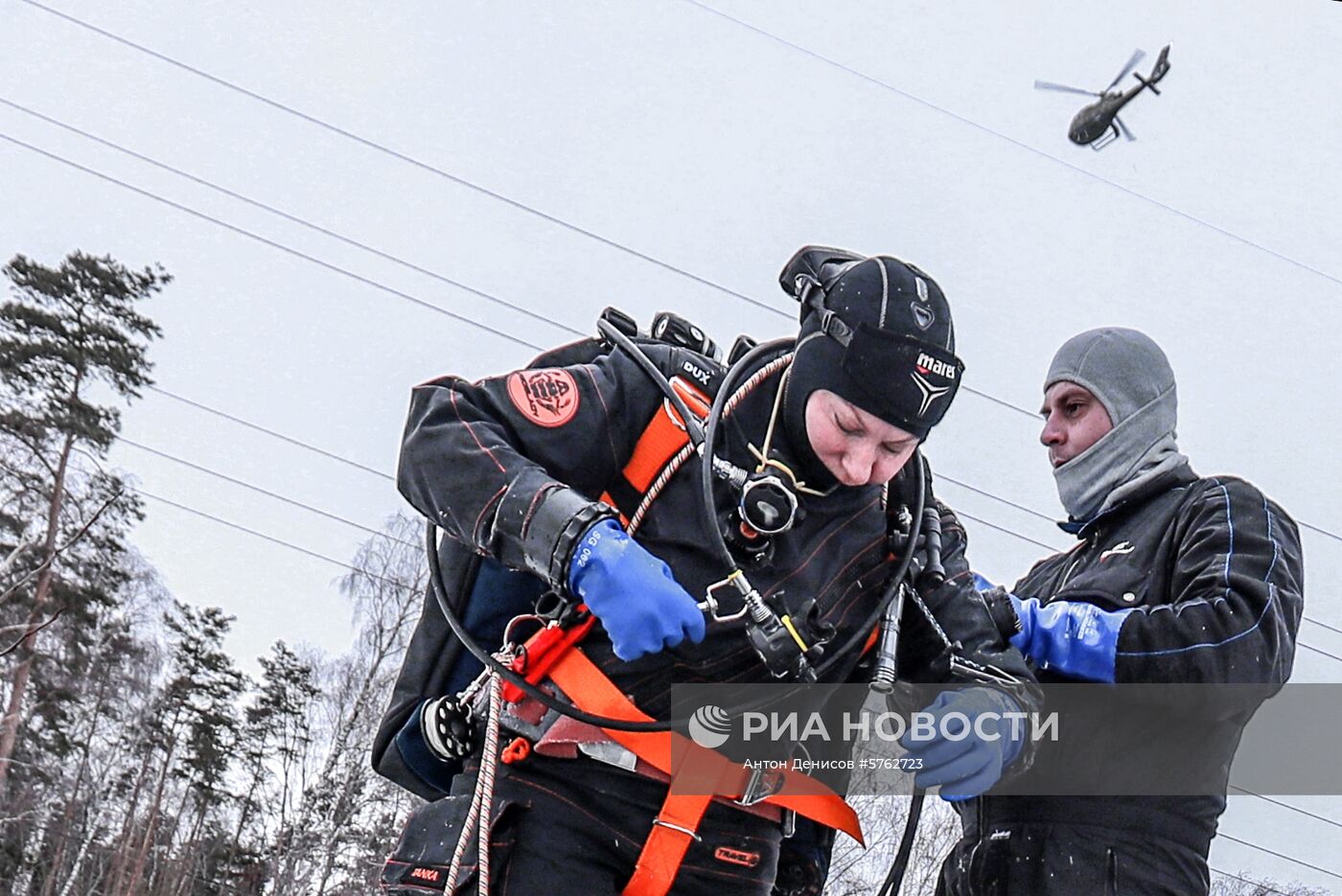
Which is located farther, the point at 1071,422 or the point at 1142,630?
the point at 1071,422

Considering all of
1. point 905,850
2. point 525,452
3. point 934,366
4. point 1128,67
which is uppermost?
point 1128,67

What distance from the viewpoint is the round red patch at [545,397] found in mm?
2461

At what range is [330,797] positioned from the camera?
21297 mm

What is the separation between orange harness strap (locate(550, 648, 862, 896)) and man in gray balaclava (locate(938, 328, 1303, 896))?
71 cm

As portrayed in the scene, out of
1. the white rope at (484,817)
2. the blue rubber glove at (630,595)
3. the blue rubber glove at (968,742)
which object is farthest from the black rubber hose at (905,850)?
the white rope at (484,817)

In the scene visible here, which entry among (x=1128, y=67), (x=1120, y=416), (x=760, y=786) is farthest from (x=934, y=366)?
(x=1128, y=67)

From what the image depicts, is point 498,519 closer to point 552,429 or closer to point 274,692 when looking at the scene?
point 552,429

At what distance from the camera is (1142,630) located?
2678 millimetres

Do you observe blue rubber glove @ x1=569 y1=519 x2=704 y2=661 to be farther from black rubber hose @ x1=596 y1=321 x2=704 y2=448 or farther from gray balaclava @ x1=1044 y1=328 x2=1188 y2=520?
gray balaclava @ x1=1044 y1=328 x2=1188 y2=520

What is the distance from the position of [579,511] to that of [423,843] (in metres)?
0.71

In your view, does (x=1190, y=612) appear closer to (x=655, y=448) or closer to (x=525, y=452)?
(x=655, y=448)

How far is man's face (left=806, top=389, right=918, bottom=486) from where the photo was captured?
95.5 inches

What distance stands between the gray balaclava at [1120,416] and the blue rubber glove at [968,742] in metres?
0.74

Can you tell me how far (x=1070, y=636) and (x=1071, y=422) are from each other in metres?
0.73
